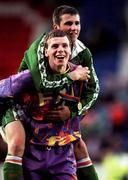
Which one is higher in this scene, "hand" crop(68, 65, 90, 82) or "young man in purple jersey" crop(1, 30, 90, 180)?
"hand" crop(68, 65, 90, 82)

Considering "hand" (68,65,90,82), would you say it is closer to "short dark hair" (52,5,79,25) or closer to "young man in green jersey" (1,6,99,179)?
"young man in green jersey" (1,6,99,179)

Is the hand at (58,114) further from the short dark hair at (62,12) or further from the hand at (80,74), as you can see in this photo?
the short dark hair at (62,12)

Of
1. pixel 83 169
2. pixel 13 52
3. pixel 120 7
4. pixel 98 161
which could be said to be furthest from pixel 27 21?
pixel 83 169

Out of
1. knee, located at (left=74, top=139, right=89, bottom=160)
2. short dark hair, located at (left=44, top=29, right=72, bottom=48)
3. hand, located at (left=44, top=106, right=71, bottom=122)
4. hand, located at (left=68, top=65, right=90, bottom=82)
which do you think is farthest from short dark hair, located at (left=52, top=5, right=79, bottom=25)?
knee, located at (left=74, top=139, right=89, bottom=160)

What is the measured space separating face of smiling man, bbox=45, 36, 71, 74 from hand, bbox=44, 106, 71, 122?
338mm

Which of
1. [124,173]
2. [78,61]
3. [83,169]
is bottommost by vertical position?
[124,173]

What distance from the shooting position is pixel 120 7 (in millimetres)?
17234

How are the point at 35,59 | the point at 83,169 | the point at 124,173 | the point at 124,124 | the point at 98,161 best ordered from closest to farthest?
the point at 35,59 → the point at 83,169 → the point at 124,173 → the point at 98,161 → the point at 124,124

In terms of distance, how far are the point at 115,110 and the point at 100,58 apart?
8.50 ft

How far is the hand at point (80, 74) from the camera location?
7113 mm

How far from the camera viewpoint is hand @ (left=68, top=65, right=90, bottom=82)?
711 centimetres

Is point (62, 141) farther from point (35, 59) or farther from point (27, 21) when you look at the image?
point (27, 21)

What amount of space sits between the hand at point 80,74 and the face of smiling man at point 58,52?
0.13m

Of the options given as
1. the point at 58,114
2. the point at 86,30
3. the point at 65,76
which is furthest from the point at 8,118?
the point at 86,30
